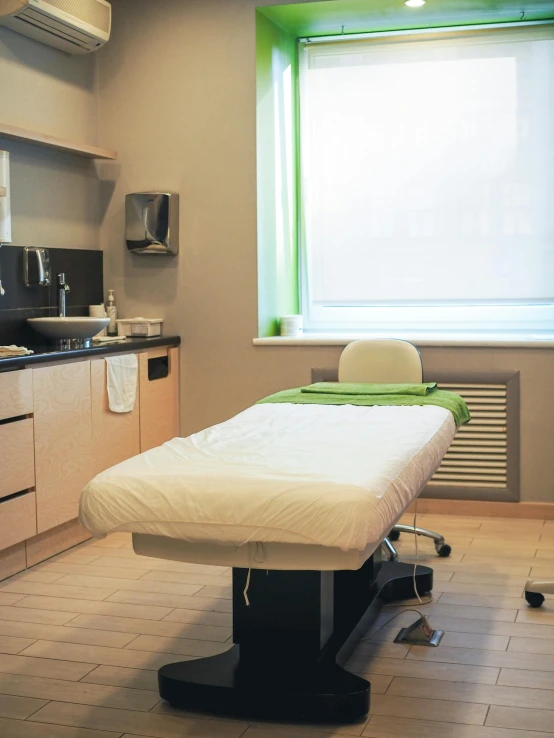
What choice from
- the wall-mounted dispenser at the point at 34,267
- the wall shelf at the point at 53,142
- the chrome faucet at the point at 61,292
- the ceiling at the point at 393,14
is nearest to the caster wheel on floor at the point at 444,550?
the chrome faucet at the point at 61,292

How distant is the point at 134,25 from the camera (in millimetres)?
4836

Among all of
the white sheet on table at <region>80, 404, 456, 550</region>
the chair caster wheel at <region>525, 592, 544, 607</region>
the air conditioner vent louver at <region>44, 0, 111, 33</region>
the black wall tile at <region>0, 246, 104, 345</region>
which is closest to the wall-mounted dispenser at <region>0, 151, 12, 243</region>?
the black wall tile at <region>0, 246, 104, 345</region>

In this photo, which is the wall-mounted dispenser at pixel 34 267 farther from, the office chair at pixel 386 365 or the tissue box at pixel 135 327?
the office chair at pixel 386 365

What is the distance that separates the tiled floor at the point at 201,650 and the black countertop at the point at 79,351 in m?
0.82

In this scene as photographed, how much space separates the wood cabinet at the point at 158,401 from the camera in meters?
4.50

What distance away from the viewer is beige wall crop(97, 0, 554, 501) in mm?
4711

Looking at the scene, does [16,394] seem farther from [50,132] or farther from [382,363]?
[50,132]

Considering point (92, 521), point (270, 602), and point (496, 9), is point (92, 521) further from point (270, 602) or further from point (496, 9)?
point (496, 9)

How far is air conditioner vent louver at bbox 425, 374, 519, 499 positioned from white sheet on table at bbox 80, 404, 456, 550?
6.33 ft

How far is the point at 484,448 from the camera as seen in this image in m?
4.52

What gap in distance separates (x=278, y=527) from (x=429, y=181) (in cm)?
328

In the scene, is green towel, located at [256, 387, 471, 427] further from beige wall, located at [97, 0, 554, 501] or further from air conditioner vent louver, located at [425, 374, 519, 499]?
beige wall, located at [97, 0, 554, 501]

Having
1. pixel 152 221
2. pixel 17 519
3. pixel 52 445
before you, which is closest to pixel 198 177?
pixel 152 221

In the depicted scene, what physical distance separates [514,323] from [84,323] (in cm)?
222
